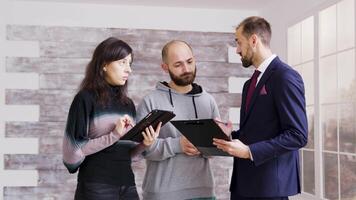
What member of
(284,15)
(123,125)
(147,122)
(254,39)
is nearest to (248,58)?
(254,39)

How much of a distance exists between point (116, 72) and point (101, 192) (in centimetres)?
56

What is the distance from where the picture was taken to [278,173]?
2146mm

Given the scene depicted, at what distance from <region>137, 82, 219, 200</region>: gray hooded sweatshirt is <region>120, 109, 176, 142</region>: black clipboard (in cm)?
20

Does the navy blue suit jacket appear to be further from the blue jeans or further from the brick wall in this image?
the brick wall

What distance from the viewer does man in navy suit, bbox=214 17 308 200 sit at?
206cm

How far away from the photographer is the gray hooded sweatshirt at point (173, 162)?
2.44 metres

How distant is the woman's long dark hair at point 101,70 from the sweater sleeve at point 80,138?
0.10 meters

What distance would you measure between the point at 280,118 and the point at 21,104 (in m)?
3.80

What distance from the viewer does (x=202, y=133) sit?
7.29ft

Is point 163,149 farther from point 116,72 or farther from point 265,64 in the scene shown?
point 265,64

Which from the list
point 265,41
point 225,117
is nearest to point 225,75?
point 225,117

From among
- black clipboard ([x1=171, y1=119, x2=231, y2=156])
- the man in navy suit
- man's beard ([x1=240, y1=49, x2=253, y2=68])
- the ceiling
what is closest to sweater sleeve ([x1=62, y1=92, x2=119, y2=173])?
black clipboard ([x1=171, y1=119, x2=231, y2=156])

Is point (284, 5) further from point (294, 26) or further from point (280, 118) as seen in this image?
point (280, 118)

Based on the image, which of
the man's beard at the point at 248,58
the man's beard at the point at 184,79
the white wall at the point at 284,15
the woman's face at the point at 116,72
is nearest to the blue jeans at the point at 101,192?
the woman's face at the point at 116,72
